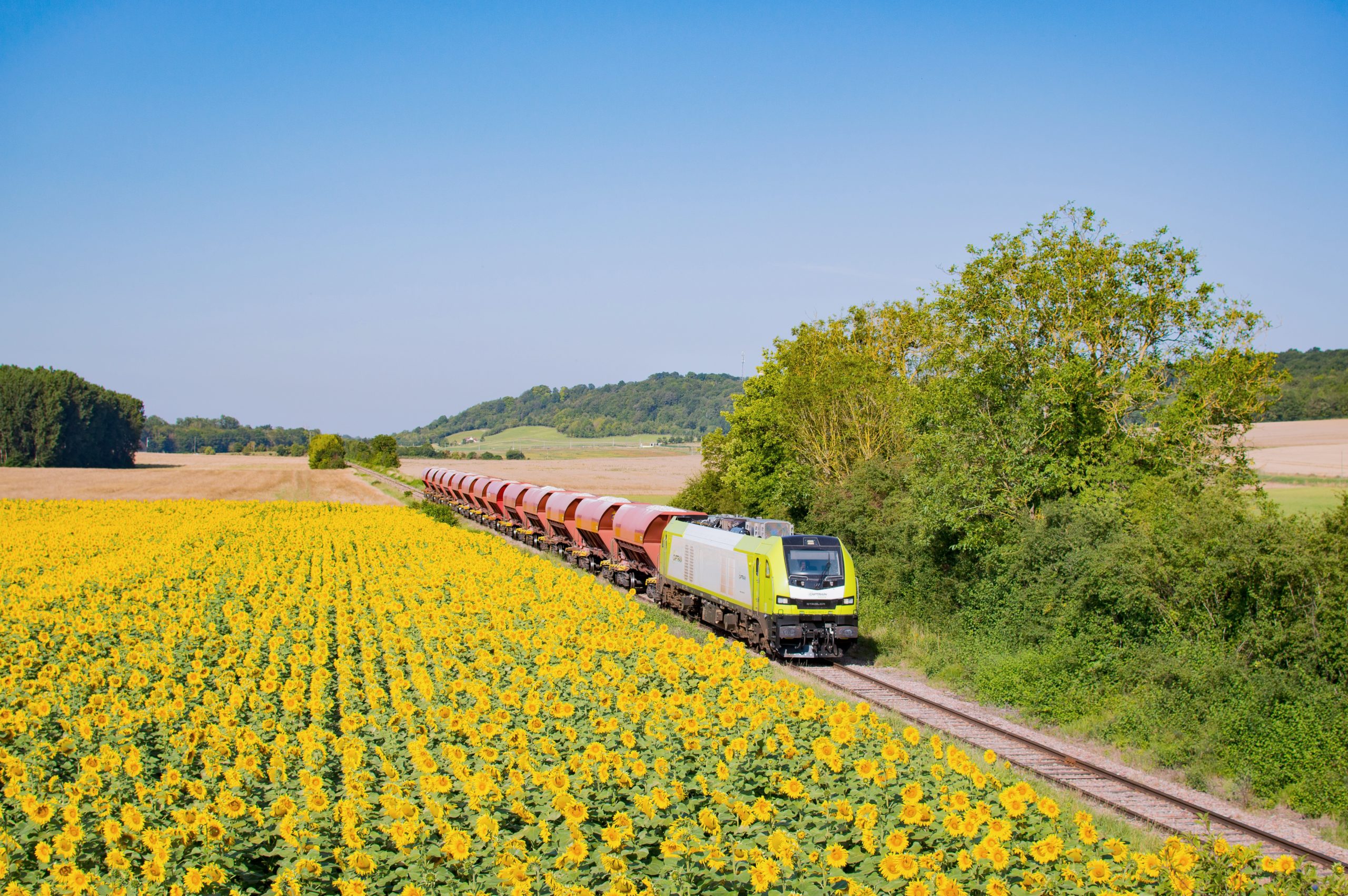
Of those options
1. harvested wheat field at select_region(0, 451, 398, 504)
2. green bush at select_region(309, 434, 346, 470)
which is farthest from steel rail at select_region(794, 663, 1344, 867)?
green bush at select_region(309, 434, 346, 470)

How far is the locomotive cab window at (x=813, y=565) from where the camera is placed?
1886 centimetres

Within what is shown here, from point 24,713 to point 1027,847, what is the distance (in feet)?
31.5

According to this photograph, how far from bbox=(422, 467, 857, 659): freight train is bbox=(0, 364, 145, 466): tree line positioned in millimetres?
90323

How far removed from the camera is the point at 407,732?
9.48m

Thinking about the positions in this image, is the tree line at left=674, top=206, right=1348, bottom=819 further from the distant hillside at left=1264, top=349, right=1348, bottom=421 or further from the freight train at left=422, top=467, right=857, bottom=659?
the distant hillside at left=1264, top=349, right=1348, bottom=421

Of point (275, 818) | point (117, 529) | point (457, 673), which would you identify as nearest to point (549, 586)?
point (457, 673)

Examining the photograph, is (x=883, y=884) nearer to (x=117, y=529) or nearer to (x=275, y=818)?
(x=275, y=818)

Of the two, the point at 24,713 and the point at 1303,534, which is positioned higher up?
the point at 1303,534

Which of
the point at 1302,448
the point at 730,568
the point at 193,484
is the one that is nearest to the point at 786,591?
the point at 730,568

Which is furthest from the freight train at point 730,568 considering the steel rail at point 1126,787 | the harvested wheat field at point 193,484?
the harvested wheat field at point 193,484

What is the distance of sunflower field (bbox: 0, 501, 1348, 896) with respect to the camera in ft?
20.0

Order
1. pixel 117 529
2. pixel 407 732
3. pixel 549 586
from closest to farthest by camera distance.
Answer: pixel 407 732 < pixel 549 586 < pixel 117 529

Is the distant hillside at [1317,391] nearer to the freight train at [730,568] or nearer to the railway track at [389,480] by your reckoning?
the freight train at [730,568]

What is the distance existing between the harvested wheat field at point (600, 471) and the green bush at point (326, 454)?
27.7ft
